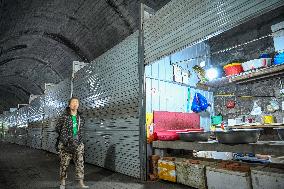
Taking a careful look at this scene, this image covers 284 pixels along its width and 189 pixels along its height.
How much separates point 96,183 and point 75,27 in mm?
10359

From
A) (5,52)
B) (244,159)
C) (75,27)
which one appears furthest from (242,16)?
(5,52)

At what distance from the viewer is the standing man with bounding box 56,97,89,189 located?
19.7ft

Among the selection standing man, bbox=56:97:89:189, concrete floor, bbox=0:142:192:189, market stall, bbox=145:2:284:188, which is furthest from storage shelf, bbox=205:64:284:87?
standing man, bbox=56:97:89:189

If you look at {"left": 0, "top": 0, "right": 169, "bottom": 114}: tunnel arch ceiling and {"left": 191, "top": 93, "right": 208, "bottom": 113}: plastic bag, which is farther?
{"left": 0, "top": 0, "right": 169, "bottom": 114}: tunnel arch ceiling

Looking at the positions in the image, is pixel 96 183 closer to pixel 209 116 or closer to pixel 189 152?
pixel 189 152

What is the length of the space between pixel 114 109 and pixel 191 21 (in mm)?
4121

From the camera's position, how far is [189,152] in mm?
7480

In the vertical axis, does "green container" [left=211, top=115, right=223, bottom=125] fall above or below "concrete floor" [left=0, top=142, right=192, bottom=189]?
above

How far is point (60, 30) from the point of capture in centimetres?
1471

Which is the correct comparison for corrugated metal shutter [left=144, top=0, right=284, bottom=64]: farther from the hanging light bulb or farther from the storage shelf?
the hanging light bulb

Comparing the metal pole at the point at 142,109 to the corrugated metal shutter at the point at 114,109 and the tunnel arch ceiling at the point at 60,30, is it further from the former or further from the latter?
the tunnel arch ceiling at the point at 60,30

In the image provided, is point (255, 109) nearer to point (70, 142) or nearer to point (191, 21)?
point (191, 21)

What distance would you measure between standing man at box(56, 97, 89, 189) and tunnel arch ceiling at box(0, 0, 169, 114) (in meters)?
6.84

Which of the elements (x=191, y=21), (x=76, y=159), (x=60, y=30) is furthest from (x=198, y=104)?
(x=60, y=30)
